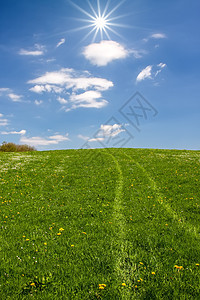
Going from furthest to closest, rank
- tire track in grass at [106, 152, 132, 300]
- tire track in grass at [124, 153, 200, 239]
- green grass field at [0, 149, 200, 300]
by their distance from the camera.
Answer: tire track in grass at [124, 153, 200, 239] < tire track in grass at [106, 152, 132, 300] < green grass field at [0, 149, 200, 300]

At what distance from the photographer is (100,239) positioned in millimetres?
8492

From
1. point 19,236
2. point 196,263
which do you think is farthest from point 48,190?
point 196,263

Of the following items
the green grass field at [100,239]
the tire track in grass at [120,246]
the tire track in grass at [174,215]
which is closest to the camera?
the green grass field at [100,239]

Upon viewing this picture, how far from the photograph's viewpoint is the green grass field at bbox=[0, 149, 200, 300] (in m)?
5.80

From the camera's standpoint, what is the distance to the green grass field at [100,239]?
19.0 feet

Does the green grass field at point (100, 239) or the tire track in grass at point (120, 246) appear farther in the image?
the tire track in grass at point (120, 246)

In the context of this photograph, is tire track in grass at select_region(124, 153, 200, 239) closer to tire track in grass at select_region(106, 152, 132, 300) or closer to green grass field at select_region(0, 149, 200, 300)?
green grass field at select_region(0, 149, 200, 300)

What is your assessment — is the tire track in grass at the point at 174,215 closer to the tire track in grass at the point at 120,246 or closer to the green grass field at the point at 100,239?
the green grass field at the point at 100,239

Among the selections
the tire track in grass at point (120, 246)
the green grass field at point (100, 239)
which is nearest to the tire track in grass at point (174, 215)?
the green grass field at point (100, 239)

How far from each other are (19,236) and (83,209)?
4.03m

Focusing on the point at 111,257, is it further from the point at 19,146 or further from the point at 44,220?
the point at 19,146

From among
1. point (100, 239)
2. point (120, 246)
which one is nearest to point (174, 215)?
point (120, 246)

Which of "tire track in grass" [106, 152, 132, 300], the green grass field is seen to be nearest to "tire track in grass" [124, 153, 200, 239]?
the green grass field

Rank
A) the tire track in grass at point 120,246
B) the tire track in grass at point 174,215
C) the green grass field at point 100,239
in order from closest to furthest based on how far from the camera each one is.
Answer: the green grass field at point 100,239 < the tire track in grass at point 120,246 < the tire track in grass at point 174,215
